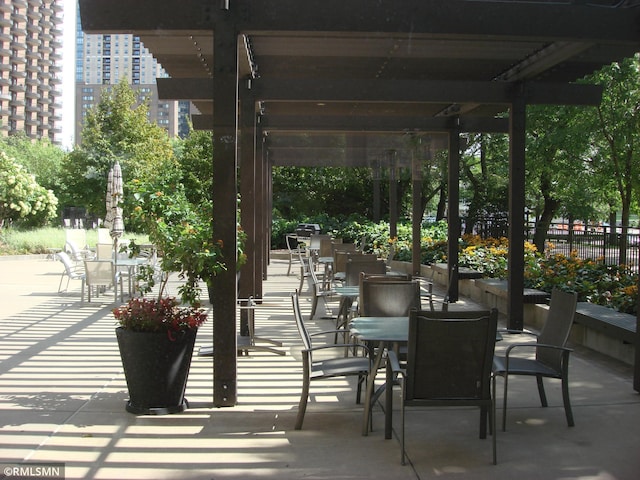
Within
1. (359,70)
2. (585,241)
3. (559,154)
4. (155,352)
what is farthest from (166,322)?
(559,154)

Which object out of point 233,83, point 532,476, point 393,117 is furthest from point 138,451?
point 393,117

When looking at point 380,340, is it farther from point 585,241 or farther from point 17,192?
point 17,192

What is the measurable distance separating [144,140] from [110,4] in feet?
101

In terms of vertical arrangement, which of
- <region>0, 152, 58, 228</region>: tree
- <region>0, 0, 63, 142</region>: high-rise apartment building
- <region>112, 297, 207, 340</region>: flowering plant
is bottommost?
<region>112, 297, 207, 340</region>: flowering plant

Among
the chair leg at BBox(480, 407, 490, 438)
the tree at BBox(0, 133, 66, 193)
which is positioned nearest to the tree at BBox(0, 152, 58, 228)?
the tree at BBox(0, 133, 66, 193)

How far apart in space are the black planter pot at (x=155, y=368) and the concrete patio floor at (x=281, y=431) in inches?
4.2

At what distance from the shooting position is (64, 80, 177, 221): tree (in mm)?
34625

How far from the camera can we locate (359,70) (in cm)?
A: 905

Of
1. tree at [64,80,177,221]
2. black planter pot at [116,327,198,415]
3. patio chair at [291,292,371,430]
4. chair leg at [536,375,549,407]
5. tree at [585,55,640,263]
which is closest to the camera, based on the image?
patio chair at [291,292,371,430]

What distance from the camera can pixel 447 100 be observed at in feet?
28.8

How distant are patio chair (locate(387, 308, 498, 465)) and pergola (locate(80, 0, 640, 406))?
5.60ft

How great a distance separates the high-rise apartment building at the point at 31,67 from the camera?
326 ft

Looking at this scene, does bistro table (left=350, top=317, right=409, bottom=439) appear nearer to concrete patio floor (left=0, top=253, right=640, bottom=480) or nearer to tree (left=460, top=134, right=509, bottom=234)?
concrete patio floor (left=0, top=253, right=640, bottom=480)

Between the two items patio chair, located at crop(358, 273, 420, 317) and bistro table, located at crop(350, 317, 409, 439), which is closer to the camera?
bistro table, located at crop(350, 317, 409, 439)
